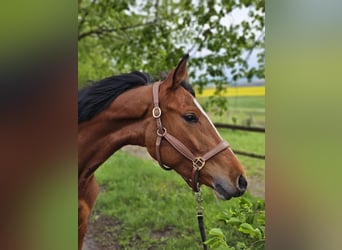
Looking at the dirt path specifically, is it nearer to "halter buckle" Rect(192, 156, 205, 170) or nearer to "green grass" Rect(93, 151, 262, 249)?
"green grass" Rect(93, 151, 262, 249)

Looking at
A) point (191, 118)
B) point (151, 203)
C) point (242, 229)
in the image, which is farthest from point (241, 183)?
point (151, 203)

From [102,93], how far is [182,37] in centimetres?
125

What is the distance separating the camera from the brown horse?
164 centimetres

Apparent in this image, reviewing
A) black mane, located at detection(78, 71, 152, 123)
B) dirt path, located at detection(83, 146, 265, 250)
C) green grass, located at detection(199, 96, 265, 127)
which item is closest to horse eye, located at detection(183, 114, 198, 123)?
black mane, located at detection(78, 71, 152, 123)

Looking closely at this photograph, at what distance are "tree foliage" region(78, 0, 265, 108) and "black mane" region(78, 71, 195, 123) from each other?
781 millimetres

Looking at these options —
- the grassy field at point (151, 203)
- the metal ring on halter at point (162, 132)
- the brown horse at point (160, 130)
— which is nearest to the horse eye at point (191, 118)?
the brown horse at point (160, 130)

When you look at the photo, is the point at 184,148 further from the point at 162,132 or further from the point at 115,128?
the point at 115,128

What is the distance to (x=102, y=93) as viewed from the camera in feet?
5.79

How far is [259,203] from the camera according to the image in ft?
5.95
